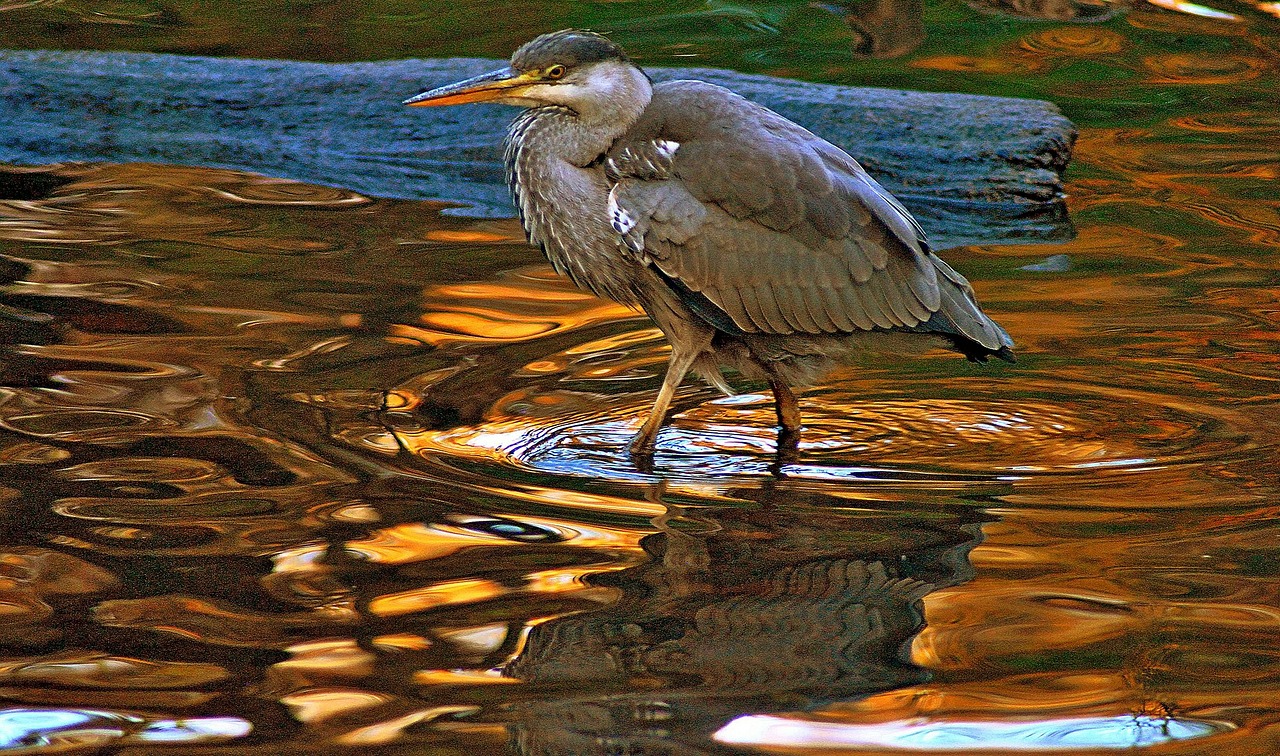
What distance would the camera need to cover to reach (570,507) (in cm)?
476

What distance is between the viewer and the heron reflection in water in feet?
17.2

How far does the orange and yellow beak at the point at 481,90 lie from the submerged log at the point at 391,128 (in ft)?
10.3

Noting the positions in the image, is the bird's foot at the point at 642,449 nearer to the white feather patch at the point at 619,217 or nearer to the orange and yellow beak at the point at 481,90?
the white feather patch at the point at 619,217

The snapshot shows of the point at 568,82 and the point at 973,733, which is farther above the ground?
the point at 568,82

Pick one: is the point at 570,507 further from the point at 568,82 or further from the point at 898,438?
the point at 568,82

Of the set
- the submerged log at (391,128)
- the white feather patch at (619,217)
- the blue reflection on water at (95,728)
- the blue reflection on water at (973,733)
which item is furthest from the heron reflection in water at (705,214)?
the submerged log at (391,128)

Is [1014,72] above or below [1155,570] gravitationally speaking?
above

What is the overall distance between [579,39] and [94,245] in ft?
10.7

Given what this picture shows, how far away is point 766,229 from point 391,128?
4.71m

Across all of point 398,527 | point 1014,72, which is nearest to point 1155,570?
point 398,527

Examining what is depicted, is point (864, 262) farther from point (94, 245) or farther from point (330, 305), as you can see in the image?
point (94, 245)

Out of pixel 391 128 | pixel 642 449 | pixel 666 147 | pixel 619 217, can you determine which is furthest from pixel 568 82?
pixel 391 128

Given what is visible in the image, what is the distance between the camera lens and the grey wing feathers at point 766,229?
17.2 feet

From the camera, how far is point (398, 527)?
458 centimetres
